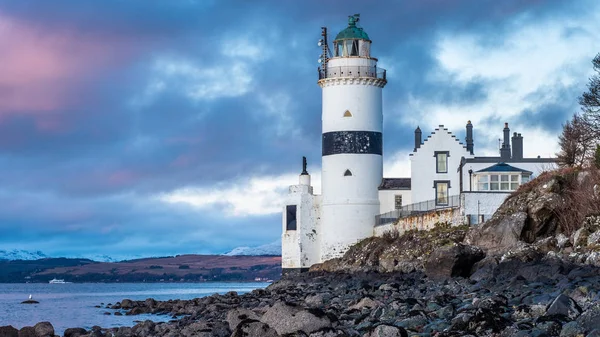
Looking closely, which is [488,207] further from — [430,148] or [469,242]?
[430,148]

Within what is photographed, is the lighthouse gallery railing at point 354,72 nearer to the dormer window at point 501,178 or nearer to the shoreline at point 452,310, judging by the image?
the dormer window at point 501,178

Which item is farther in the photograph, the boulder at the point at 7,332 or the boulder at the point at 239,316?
the boulder at the point at 7,332

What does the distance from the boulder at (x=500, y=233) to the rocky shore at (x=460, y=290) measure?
0.04m

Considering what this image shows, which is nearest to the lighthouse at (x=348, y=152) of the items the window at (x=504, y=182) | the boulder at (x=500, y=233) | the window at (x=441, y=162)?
the window at (x=441, y=162)

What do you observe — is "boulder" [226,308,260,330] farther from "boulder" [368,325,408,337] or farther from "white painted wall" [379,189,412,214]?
"white painted wall" [379,189,412,214]

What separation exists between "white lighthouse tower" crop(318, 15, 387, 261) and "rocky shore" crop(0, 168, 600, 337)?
4029 mm

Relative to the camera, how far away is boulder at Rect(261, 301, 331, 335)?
55.6 feet

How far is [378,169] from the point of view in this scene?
45312mm

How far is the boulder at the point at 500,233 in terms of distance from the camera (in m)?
29.3

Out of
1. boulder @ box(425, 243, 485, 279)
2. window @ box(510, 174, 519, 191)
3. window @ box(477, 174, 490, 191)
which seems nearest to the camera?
boulder @ box(425, 243, 485, 279)

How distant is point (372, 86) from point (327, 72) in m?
2.22

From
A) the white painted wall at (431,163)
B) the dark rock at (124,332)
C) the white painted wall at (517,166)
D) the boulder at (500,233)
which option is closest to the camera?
the dark rock at (124,332)

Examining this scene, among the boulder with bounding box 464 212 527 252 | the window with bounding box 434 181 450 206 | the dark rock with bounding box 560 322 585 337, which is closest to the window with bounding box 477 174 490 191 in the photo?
the window with bounding box 434 181 450 206

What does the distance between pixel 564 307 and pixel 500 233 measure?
46.4ft
